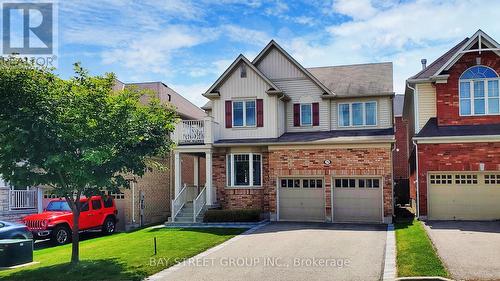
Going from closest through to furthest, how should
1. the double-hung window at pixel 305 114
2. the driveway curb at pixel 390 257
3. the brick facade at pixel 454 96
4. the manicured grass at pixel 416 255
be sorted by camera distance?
the manicured grass at pixel 416 255 → the driveway curb at pixel 390 257 → the brick facade at pixel 454 96 → the double-hung window at pixel 305 114

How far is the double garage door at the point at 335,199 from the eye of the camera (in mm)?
22250

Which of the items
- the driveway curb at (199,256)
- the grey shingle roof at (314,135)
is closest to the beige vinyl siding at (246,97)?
the grey shingle roof at (314,135)

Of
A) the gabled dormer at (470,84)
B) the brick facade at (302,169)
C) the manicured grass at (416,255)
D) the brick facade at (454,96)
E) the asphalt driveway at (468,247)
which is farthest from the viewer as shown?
the brick facade at (302,169)

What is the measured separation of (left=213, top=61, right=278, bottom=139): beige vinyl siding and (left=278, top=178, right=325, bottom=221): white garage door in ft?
9.05

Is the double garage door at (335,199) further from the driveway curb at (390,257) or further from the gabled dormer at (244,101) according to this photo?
the driveway curb at (390,257)

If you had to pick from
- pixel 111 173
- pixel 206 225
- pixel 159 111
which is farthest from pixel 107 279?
pixel 206 225

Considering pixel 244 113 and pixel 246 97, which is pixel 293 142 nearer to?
pixel 244 113

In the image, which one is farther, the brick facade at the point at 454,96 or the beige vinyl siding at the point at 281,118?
the beige vinyl siding at the point at 281,118

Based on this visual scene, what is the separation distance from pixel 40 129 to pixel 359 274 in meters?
8.93

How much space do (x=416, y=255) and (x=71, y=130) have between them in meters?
10.0

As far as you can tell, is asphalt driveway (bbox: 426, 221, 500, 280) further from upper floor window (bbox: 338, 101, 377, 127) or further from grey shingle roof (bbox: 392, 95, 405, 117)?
grey shingle roof (bbox: 392, 95, 405, 117)

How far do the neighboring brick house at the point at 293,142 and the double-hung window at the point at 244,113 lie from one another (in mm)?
52

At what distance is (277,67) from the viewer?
1030 inches

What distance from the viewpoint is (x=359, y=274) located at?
39.3 feet
